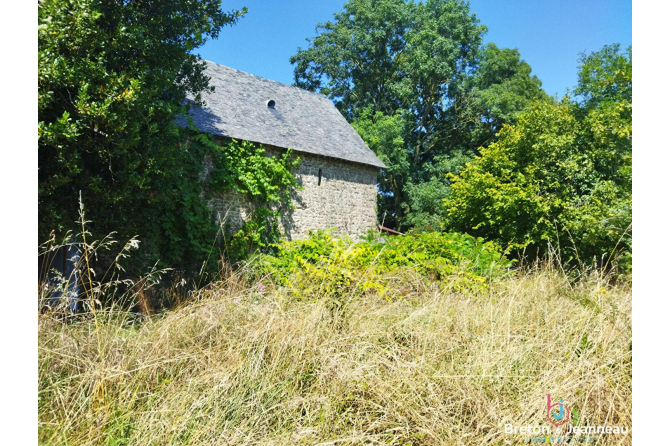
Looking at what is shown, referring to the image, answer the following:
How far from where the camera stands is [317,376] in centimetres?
279

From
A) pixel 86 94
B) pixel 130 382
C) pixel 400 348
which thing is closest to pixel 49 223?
pixel 86 94

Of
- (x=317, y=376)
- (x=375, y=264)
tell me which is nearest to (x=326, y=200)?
(x=375, y=264)

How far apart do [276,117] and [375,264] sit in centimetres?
628

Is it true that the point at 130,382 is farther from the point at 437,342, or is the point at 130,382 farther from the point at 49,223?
the point at 49,223

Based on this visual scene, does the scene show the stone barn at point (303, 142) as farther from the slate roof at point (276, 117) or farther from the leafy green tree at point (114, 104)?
the leafy green tree at point (114, 104)

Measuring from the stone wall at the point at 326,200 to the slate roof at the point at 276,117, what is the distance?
0.96 feet

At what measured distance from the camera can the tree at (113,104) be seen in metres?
4.18

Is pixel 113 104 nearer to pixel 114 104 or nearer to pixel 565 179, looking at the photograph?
pixel 114 104

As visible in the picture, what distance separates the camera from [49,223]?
4.37 m

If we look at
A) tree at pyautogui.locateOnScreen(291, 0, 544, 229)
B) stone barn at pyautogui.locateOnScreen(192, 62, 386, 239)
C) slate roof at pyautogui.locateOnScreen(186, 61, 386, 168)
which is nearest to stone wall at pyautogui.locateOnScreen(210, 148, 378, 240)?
stone barn at pyautogui.locateOnScreen(192, 62, 386, 239)

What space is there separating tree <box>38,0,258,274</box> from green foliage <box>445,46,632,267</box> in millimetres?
4720

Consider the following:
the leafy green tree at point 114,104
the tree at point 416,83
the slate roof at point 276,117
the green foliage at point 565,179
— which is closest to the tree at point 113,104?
the leafy green tree at point 114,104

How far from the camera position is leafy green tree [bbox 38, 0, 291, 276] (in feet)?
13.7
